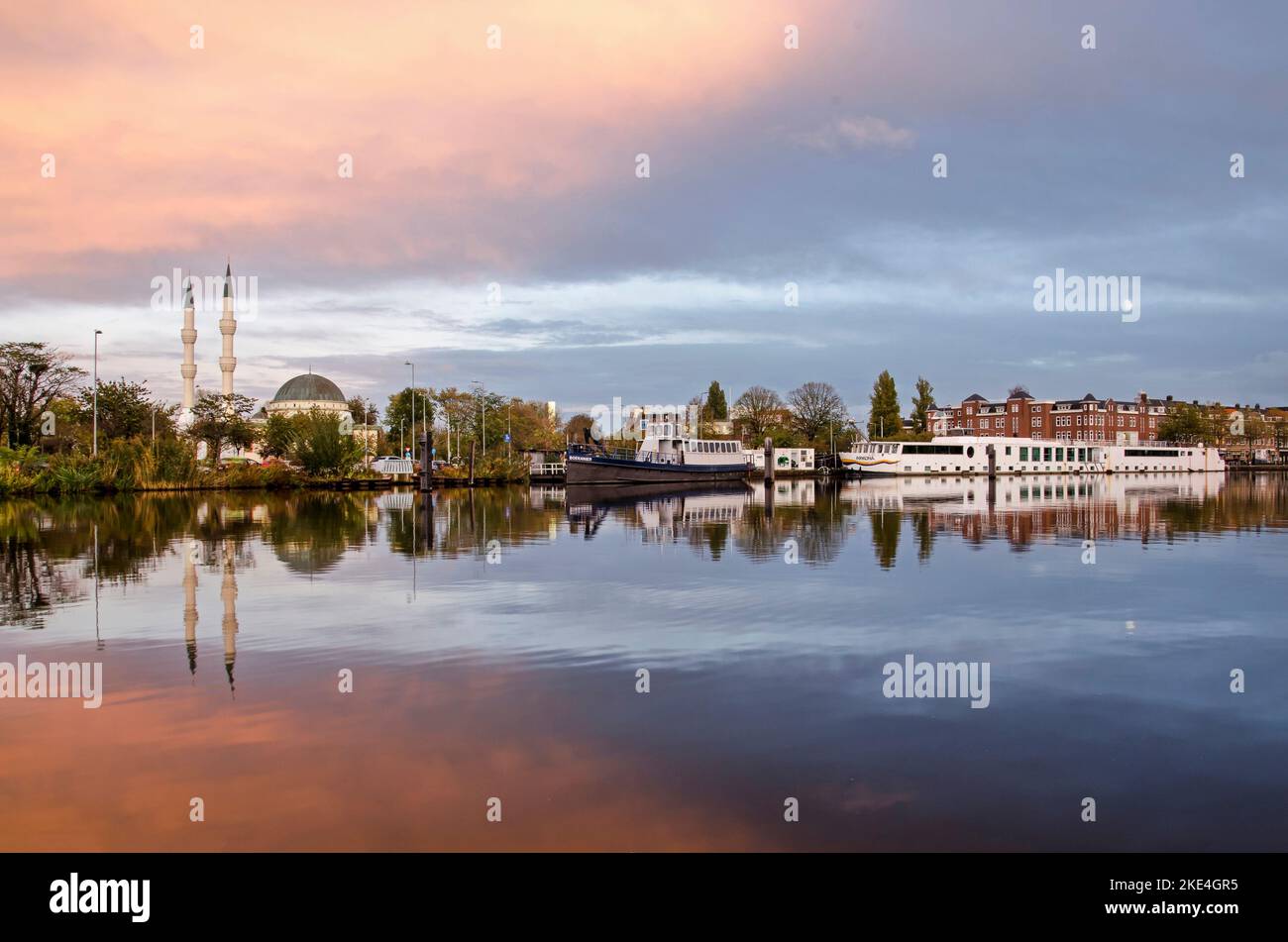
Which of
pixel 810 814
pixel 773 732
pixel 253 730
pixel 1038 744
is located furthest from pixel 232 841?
pixel 1038 744

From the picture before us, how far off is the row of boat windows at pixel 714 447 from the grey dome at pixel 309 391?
245ft

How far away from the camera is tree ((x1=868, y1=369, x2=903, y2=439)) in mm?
116688

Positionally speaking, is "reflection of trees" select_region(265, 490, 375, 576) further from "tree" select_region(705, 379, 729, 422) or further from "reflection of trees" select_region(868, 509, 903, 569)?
"tree" select_region(705, 379, 729, 422)

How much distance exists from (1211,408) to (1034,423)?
3923 cm

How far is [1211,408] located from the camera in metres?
167

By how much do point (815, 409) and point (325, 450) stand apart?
73759 millimetres

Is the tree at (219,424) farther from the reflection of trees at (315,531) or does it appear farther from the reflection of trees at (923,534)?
the reflection of trees at (923,534)

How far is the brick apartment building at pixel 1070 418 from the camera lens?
149 metres

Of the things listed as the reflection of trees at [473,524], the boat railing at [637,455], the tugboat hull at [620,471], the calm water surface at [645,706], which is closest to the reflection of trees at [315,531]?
the calm water surface at [645,706]

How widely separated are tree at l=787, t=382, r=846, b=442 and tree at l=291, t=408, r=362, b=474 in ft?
223

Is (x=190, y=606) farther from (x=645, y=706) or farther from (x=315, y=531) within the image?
(x=315, y=531)

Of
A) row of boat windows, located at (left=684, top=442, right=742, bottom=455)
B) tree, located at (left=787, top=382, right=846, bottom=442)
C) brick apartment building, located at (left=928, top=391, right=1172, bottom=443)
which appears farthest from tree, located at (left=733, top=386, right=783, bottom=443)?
brick apartment building, located at (left=928, top=391, right=1172, bottom=443)
